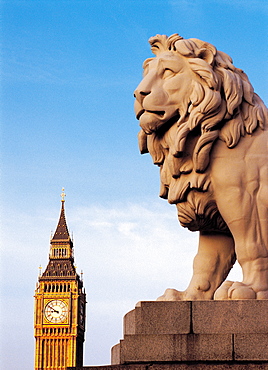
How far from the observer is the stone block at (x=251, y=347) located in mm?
5801

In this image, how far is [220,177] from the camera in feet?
21.7

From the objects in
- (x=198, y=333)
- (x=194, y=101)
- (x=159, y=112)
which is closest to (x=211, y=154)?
(x=194, y=101)

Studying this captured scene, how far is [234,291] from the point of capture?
626cm

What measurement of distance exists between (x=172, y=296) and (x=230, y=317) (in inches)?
29.5

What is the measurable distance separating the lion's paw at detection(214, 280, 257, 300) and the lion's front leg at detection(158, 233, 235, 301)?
15.8 inches

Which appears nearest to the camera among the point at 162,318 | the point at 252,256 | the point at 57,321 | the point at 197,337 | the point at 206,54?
the point at 197,337

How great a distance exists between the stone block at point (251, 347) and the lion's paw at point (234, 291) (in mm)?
440

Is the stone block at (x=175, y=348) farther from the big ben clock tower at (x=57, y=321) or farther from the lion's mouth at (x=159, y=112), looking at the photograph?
the big ben clock tower at (x=57, y=321)

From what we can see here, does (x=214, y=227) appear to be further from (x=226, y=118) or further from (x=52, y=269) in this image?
(x=52, y=269)

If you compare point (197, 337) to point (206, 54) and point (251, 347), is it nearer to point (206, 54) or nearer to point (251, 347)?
point (251, 347)

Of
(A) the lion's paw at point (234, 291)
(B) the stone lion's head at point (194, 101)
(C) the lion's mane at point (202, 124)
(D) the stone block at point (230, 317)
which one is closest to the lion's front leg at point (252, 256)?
(A) the lion's paw at point (234, 291)

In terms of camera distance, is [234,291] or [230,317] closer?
→ [230,317]

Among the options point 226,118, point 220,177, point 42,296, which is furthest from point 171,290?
point 42,296

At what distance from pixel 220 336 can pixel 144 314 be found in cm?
69
